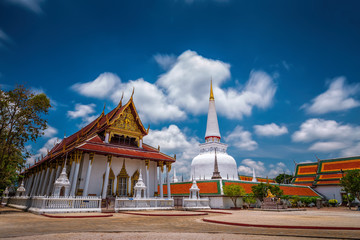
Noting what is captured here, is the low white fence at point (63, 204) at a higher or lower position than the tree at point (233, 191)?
lower

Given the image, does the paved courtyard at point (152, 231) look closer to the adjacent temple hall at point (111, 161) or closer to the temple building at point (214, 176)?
the adjacent temple hall at point (111, 161)

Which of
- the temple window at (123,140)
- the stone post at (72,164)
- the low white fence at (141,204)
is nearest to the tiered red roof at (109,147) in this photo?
the stone post at (72,164)

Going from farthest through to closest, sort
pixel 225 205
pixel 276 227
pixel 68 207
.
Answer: pixel 225 205 < pixel 68 207 < pixel 276 227

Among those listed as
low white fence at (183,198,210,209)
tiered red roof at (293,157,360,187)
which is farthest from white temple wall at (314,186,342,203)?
low white fence at (183,198,210,209)

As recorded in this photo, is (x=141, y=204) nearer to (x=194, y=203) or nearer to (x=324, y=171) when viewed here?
(x=194, y=203)

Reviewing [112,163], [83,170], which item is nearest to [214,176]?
[112,163]

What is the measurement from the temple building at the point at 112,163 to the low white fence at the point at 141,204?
0.07 m

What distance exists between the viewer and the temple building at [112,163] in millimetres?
18688

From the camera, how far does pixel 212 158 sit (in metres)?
39.2

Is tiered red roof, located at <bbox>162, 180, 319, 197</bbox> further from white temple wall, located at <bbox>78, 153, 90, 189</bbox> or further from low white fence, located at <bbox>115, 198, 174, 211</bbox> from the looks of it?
white temple wall, located at <bbox>78, 153, 90, 189</bbox>

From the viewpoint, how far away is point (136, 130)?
2406 centimetres

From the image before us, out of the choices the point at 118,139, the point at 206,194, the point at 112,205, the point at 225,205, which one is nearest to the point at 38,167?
the point at 118,139

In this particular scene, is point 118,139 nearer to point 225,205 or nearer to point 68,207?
point 68,207

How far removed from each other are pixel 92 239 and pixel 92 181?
50.3ft
